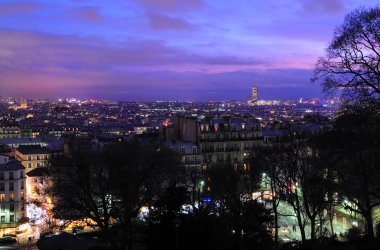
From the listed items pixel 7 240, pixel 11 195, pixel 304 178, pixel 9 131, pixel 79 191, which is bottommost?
pixel 7 240

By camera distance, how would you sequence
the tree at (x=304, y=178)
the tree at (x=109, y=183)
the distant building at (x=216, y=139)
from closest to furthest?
the tree at (x=304, y=178) < the tree at (x=109, y=183) < the distant building at (x=216, y=139)

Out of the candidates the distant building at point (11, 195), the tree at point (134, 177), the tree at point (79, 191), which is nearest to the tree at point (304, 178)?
the tree at point (134, 177)

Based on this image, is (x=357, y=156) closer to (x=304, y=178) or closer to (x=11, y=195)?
(x=304, y=178)

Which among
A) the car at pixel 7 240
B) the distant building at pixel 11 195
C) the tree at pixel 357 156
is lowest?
the car at pixel 7 240

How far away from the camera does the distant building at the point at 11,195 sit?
5766 cm

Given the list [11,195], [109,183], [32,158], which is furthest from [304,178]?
[32,158]

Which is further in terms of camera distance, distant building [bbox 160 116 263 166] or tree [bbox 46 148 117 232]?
distant building [bbox 160 116 263 166]

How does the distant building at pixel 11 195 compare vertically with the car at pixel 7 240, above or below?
above

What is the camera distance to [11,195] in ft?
192

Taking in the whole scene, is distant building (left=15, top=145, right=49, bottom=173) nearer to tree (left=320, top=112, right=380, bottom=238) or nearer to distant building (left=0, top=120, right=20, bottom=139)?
tree (left=320, top=112, right=380, bottom=238)

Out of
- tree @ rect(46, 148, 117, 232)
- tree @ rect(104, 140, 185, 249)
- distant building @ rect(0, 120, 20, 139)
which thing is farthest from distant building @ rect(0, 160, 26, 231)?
distant building @ rect(0, 120, 20, 139)

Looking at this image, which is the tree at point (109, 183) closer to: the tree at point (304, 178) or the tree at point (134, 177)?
the tree at point (134, 177)

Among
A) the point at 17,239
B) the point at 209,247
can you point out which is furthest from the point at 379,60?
the point at 17,239

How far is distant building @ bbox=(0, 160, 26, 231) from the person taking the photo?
57.7 m
